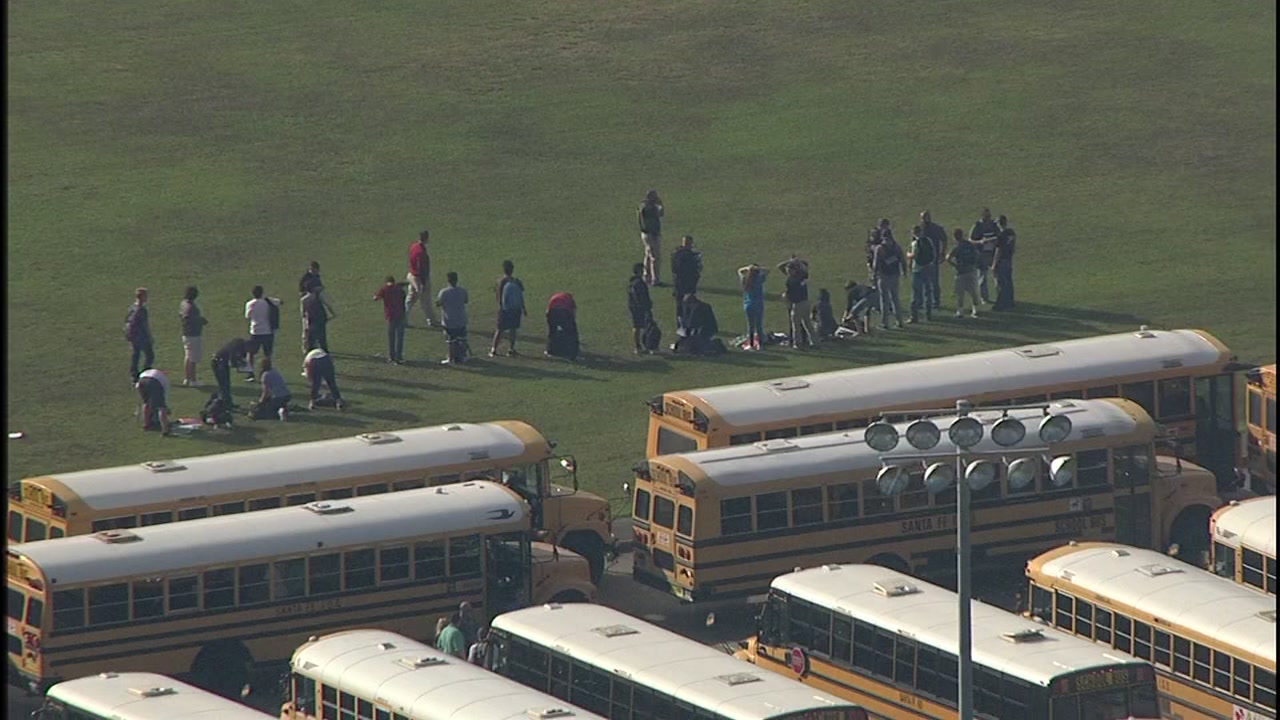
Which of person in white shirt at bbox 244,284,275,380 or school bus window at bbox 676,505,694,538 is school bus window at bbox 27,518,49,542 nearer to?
school bus window at bbox 676,505,694,538

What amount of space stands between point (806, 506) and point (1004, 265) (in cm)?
1680

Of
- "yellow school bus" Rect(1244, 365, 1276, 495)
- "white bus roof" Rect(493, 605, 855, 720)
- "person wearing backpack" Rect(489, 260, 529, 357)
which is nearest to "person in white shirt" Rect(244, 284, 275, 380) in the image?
"person wearing backpack" Rect(489, 260, 529, 357)

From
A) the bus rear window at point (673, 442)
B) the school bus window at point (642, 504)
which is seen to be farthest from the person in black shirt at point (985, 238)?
the school bus window at point (642, 504)

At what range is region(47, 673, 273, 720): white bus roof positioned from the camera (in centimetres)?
3397

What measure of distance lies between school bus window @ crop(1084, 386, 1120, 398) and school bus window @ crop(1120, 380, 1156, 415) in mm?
132

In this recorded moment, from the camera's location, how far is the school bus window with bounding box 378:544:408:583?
40938mm

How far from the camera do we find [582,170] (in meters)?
68.8

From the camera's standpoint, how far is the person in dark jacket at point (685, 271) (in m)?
56.3

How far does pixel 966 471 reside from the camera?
103ft

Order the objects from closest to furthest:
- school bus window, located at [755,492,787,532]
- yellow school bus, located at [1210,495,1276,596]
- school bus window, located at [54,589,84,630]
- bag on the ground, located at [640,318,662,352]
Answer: school bus window, located at [54,589,84,630]
yellow school bus, located at [1210,495,1276,596]
school bus window, located at [755,492,787,532]
bag on the ground, located at [640,318,662,352]

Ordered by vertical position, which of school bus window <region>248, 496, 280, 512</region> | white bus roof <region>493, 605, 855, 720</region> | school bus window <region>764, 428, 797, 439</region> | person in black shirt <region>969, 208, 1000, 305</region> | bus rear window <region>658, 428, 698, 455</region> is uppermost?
person in black shirt <region>969, 208, 1000, 305</region>

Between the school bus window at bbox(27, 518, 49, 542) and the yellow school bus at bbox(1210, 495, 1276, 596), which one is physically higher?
the school bus window at bbox(27, 518, 49, 542)

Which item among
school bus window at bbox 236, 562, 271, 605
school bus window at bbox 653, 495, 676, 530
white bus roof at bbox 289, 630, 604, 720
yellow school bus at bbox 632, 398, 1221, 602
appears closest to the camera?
white bus roof at bbox 289, 630, 604, 720

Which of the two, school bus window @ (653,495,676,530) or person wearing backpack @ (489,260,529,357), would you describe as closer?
school bus window @ (653,495,676,530)
